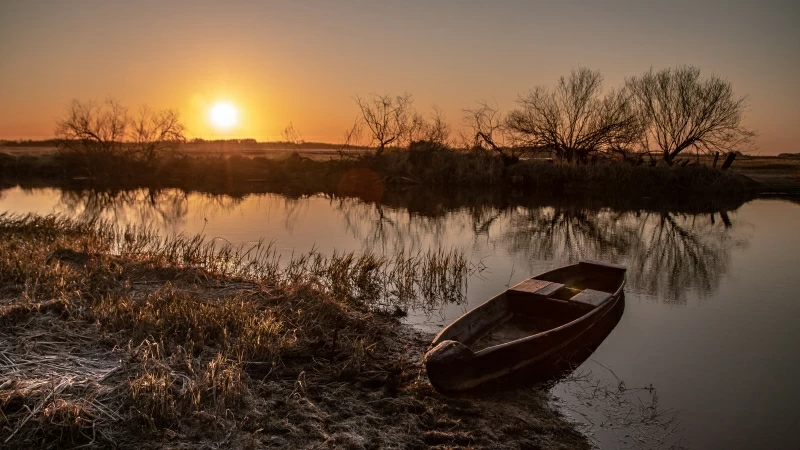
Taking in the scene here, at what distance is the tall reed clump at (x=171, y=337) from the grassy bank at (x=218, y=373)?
0.7 inches

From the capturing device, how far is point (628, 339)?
312 inches

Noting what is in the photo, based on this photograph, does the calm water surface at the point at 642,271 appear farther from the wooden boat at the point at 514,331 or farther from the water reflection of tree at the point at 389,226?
the wooden boat at the point at 514,331

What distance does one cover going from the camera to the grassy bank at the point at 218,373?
4266 millimetres

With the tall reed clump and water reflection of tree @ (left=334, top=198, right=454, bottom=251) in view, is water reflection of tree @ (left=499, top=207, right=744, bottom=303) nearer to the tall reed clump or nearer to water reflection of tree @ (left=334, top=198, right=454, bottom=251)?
water reflection of tree @ (left=334, top=198, right=454, bottom=251)

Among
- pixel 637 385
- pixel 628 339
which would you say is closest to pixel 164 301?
pixel 637 385

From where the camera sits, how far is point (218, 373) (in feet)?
16.4

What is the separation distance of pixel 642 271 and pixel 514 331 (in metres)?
6.66

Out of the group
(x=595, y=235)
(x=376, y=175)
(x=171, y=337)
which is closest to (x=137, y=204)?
(x=376, y=175)

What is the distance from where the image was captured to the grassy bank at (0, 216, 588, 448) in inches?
168

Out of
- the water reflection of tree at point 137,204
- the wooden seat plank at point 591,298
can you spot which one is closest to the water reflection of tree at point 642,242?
the wooden seat plank at point 591,298

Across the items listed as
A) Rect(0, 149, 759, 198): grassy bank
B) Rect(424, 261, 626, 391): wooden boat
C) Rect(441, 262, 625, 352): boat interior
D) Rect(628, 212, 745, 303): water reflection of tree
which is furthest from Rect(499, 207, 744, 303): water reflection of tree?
Rect(0, 149, 759, 198): grassy bank

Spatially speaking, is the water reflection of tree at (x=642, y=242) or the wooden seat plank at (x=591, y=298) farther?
the water reflection of tree at (x=642, y=242)

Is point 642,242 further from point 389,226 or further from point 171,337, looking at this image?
point 171,337

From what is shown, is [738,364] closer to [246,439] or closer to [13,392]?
[246,439]
